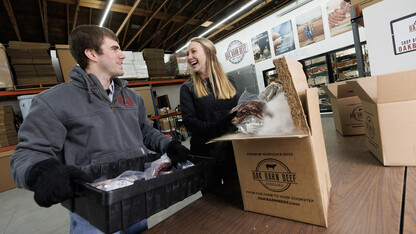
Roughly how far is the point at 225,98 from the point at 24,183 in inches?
43.0

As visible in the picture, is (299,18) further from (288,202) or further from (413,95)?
(288,202)

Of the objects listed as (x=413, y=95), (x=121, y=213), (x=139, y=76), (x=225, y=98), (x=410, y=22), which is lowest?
(x=121, y=213)

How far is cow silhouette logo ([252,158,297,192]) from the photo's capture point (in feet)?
1.84

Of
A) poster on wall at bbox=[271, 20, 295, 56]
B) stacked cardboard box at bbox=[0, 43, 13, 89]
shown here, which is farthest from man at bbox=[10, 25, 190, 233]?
poster on wall at bbox=[271, 20, 295, 56]

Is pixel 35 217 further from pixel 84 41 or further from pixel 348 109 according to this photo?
pixel 348 109

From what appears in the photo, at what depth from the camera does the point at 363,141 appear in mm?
1244

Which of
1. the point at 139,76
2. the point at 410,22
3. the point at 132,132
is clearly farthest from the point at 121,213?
the point at 139,76

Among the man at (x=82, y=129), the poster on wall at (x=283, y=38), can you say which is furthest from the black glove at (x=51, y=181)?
the poster on wall at (x=283, y=38)

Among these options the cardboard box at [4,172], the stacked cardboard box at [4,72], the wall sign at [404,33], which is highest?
the stacked cardboard box at [4,72]

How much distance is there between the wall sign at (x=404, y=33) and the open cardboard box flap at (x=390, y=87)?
48cm

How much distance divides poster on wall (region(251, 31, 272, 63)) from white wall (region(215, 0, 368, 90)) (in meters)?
0.12

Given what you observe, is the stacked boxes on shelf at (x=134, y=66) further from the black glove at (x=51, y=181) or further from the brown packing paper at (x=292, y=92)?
the brown packing paper at (x=292, y=92)

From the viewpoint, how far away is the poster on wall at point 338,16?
4.76 meters

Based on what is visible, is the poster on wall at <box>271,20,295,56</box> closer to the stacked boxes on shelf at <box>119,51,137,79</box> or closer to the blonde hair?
the stacked boxes on shelf at <box>119,51,137,79</box>
